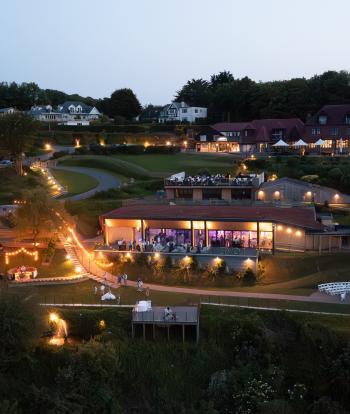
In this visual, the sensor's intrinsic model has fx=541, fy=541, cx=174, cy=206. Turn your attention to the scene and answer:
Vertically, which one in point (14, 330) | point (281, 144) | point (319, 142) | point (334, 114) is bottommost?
point (14, 330)

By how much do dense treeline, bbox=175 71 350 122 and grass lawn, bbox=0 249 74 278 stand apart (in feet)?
171

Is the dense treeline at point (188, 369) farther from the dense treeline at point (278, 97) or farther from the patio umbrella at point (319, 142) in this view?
the dense treeline at point (278, 97)

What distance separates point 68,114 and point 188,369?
281 ft

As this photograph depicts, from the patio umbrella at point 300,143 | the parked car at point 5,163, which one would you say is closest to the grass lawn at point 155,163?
the parked car at point 5,163

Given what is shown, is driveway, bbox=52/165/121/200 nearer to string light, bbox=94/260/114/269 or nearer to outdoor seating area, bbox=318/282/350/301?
string light, bbox=94/260/114/269

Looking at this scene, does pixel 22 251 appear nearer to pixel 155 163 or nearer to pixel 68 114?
pixel 155 163

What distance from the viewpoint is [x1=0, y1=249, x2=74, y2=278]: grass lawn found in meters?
34.2

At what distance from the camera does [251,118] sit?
89000 millimetres

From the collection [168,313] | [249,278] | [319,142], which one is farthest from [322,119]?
[168,313]

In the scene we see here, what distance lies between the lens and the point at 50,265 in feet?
117

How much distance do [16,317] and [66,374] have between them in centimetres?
332

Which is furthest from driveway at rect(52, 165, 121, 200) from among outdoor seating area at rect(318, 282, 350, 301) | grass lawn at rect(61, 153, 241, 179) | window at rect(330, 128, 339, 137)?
window at rect(330, 128, 339, 137)

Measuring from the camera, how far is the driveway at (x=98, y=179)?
50.1 meters

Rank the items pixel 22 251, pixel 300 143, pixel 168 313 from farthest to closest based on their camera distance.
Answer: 1. pixel 300 143
2. pixel 22 251
3. pixel 168 313
